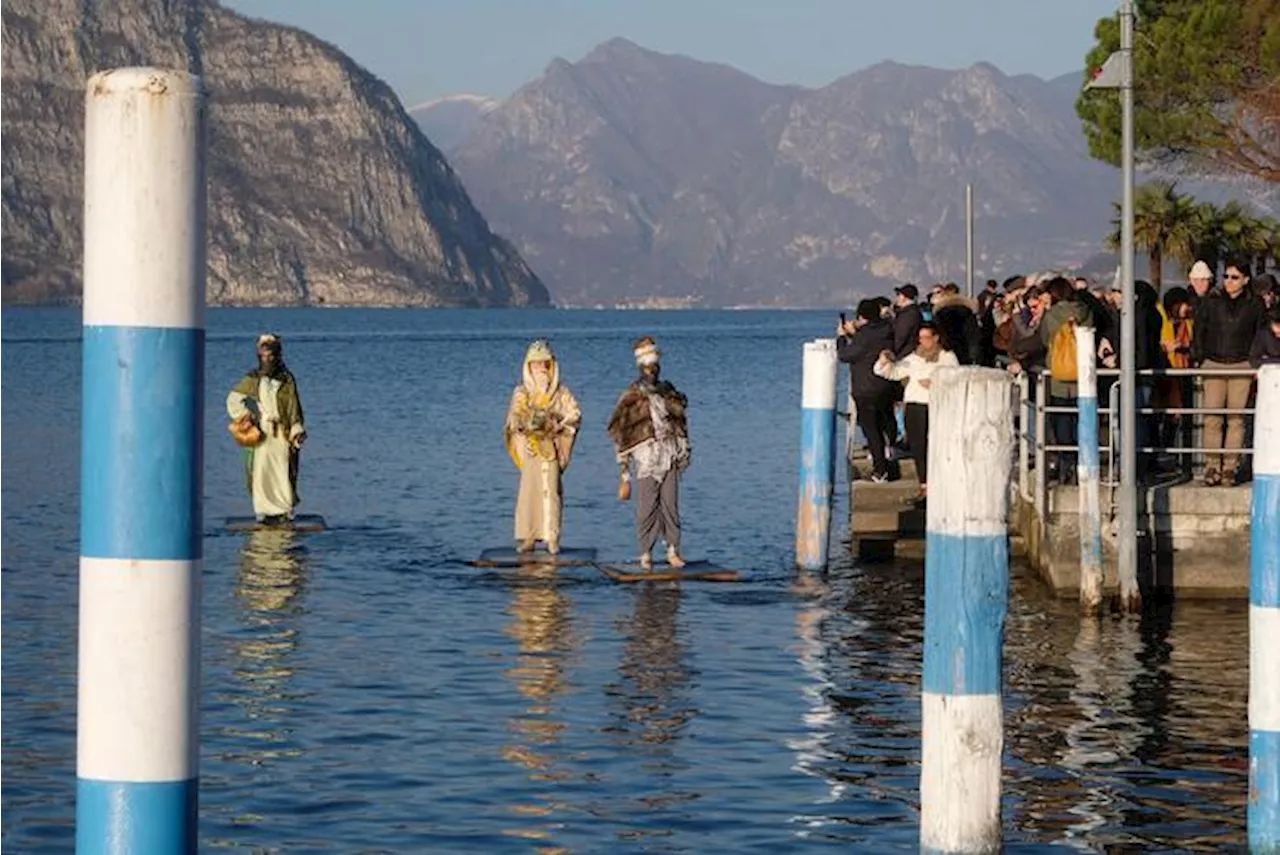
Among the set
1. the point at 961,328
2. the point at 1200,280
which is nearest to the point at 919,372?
the point at 961,328

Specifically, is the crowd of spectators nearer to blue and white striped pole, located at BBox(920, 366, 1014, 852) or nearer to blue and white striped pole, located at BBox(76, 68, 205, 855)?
blue and white striped pole, located at BBox(920, 366, 1014, 852)

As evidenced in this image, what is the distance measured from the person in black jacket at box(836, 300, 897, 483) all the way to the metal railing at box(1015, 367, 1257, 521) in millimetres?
1635

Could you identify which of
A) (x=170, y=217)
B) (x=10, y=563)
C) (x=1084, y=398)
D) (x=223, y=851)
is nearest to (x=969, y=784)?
(x=170, y=217)

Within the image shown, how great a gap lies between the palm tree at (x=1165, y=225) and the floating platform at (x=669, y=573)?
103ft

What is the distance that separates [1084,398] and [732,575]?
14.5 ft

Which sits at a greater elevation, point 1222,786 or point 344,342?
point 344,342

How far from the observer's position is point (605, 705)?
Result: 50.0 ft

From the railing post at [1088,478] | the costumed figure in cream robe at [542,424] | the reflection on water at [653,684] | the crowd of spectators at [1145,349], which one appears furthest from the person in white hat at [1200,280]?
the costumed figure in cream robe at [542,424]

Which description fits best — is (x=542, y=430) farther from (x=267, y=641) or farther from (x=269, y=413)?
(x=269, y=413)

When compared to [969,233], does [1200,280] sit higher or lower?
lower

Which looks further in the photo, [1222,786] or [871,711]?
[871,711]

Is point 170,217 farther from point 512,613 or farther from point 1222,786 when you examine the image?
point 512,613

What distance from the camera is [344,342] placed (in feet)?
549

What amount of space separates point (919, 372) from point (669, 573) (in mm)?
3032
